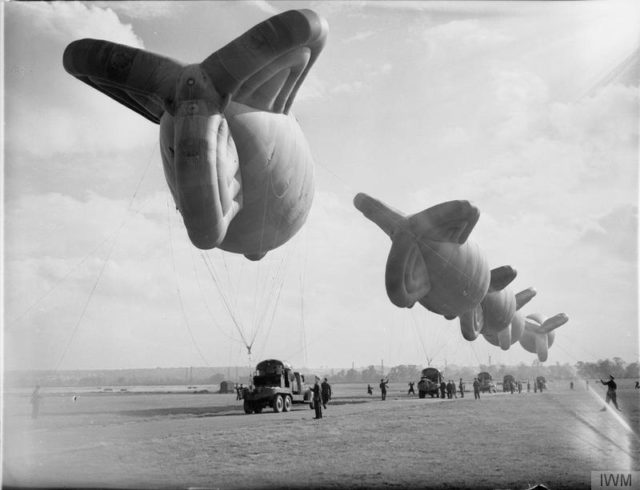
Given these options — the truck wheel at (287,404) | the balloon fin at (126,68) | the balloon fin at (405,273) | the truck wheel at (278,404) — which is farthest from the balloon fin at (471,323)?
the balloon fin at (126,68)

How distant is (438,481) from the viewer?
34.3 feet

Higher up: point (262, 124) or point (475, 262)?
point (262, 124)

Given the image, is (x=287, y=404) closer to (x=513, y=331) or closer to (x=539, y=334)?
(x=513, y=331)

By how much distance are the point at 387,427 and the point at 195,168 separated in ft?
35.3

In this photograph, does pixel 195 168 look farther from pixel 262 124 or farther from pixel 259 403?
pixel 259 403

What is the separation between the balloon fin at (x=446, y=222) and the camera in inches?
756

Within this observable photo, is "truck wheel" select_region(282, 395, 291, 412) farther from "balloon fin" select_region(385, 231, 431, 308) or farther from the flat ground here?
"balloon fin" select_region(385, 231, 431, 308)

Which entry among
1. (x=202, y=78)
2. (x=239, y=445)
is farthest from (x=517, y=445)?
(x=202, y=78)

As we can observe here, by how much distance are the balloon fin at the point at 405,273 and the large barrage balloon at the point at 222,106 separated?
679 cm

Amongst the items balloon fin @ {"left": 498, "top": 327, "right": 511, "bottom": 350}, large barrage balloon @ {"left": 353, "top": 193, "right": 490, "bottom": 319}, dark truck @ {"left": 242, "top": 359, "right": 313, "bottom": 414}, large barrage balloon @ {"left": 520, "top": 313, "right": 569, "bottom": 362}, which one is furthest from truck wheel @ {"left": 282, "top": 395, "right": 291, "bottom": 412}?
large barrage balloon @ {"left": 520, "top": 313, "right": 569, "bottom": 362}

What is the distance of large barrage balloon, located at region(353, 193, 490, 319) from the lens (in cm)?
1936

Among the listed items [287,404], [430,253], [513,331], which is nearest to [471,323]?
[430,253]

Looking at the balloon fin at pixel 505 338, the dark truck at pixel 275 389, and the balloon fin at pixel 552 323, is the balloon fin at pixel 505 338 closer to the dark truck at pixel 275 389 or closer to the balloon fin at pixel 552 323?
the balloon fin at pixel 552 323

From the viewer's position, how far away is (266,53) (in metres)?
11.0
